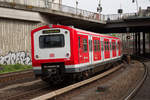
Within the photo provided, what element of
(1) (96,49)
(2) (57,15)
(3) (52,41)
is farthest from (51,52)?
(2) (57,15)

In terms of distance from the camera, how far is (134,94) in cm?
959

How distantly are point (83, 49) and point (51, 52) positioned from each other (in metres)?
2.00

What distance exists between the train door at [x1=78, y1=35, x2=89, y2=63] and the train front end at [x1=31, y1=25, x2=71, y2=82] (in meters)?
1.00

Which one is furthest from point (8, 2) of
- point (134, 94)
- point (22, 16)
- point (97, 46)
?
point (134, 94)

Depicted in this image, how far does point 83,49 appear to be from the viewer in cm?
1262

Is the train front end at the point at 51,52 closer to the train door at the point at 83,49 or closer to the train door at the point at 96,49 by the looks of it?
the train door at the point at 83,49

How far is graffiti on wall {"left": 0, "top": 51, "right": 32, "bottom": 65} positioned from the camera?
67.6 feet

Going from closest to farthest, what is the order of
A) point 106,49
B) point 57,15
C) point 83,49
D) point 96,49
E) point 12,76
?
1. point 83,49
2. point 96,49
3. point 12,76
4. point 106,49
5. point 57,15

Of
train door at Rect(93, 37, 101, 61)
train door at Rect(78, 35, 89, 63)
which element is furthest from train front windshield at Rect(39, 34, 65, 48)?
train door at Rect(93, 37, 101, 61)

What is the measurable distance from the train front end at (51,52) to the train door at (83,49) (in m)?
1.00

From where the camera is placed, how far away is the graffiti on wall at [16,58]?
20609mm

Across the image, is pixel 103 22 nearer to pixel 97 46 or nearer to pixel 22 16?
pixel 22 16

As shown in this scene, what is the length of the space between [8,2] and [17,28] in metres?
2.70

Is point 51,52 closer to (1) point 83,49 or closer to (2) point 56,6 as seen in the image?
(1) point 83,49
